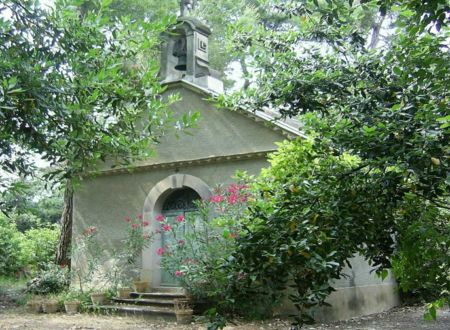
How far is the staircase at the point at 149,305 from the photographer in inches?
378

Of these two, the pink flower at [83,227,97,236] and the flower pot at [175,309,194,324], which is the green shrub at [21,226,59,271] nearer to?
the pink flower at [83,227,97,236]

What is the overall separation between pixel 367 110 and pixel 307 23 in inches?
81.1

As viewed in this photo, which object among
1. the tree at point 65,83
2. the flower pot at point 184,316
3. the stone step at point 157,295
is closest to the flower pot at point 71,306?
the stone step at point 157,295

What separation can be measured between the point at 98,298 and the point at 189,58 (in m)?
6.35

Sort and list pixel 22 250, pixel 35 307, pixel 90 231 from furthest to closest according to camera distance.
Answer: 1. pixel 22 250
2. pixel 90 231
3. pixel 35 307

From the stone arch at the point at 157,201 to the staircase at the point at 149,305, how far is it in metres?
0.43

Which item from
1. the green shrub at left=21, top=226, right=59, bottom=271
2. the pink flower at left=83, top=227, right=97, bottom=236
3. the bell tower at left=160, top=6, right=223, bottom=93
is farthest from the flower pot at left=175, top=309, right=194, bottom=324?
the green shrub at left=21, top=226, right=59, bottom=271

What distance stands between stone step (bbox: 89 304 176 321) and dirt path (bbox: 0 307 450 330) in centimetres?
17

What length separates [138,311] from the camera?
9.84 m

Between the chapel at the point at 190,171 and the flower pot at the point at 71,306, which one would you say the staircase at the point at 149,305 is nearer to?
the chapel at the point at 190,171

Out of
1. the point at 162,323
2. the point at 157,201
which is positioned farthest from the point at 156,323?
the point at 157,201

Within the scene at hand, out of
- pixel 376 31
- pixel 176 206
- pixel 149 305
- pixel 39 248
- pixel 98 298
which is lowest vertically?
pixel 149 305

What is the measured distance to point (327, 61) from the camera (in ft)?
18.6

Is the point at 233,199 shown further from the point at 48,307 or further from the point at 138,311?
the point at 48,307
